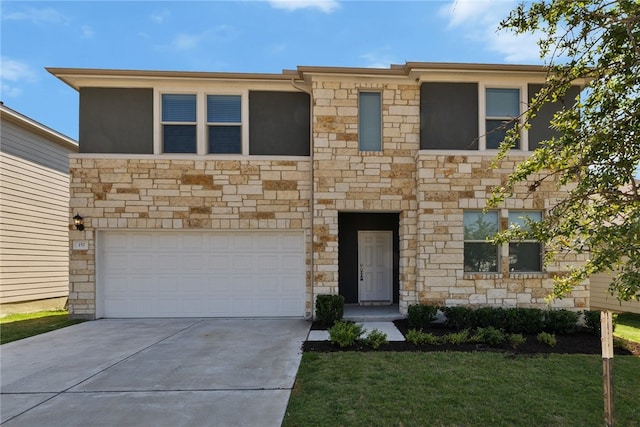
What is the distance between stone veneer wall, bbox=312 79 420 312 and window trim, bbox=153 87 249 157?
5.58 feet

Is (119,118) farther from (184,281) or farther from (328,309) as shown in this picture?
(328,309)

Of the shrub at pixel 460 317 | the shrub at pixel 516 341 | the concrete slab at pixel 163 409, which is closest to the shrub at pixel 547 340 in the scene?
the shrub at pixel 516 341

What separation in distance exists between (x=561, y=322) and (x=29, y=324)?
38.0 ft

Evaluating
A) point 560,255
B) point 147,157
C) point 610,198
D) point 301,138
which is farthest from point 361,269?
point 610,198

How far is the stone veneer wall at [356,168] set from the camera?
8328 mm

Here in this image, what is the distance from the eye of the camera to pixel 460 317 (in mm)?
7410

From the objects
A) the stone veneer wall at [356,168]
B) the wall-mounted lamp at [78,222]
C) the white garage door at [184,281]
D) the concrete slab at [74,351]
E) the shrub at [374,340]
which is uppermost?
the stone veneer wall at [356,168]

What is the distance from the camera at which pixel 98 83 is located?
8625 mm

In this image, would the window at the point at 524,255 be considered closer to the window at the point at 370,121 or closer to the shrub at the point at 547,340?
the shrub at the point at 547,340

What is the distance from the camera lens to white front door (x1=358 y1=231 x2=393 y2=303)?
10.0 m

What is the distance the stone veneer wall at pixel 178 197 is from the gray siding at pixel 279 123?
1.23 ft

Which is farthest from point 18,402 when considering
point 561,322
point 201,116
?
point 561,322

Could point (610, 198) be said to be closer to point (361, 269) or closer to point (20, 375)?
point (361, 269)

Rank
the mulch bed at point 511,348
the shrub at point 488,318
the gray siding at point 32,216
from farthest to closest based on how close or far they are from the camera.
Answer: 1. the gray siding at point 32,216
2. the shrub at point 488,318
3. the mulch bed at point 511,348
